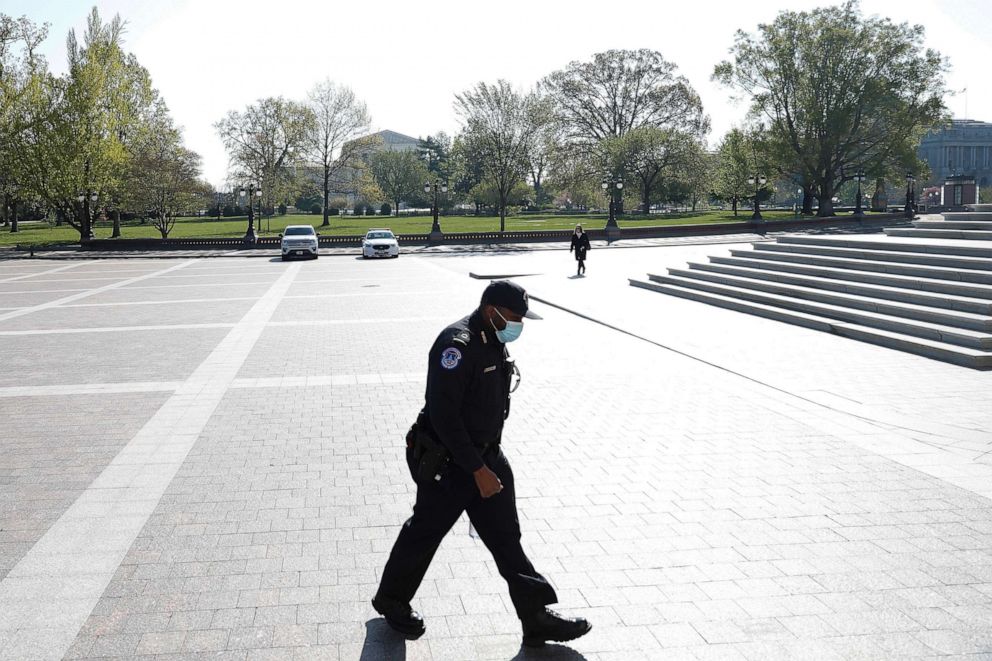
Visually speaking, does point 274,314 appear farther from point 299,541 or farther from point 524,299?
point 524,299

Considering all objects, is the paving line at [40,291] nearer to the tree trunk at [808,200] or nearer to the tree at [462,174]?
the tree trunk at [808,200]

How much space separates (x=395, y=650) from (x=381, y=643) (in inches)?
3.7

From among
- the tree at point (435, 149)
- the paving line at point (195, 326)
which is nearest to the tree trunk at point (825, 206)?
the paving line at point (195, 326)

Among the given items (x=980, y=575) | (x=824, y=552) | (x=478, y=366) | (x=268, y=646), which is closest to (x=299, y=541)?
(x=268, y=646)

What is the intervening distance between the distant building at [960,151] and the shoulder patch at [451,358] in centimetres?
14362

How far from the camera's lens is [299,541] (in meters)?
4.91

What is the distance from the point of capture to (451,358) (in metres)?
3.41

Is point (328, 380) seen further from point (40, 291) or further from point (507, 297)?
point (40, 291)

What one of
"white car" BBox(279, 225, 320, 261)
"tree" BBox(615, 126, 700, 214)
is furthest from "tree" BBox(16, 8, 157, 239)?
"tree" BBox(615, 126, 700, 214)

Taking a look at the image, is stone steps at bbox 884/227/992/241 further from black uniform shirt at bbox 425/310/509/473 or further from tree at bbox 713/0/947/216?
tree at bbox 713/0/947/216

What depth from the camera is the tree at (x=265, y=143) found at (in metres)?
59.2

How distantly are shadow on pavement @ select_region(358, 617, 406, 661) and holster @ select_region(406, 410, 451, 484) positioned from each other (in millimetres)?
794

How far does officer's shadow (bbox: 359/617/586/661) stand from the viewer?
3565 mm

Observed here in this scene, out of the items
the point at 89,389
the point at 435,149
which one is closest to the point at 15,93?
the point at 89,389
